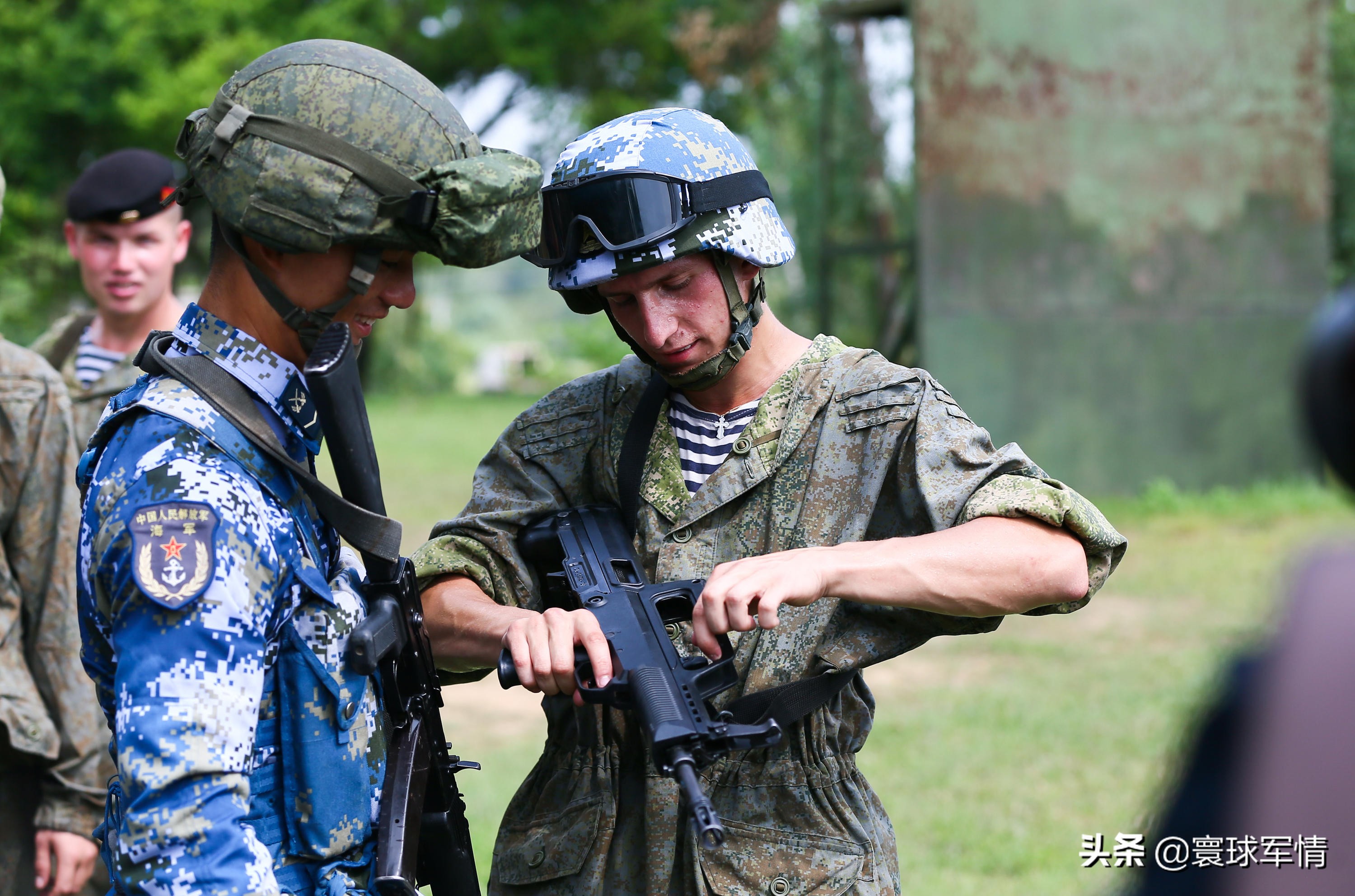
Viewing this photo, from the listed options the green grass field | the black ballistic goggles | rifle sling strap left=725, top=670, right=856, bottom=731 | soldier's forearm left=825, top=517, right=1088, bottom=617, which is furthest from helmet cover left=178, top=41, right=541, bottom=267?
the green grass field

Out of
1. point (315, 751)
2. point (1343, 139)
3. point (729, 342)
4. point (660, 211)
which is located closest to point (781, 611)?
point (729, 342)

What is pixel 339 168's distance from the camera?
1992 mm

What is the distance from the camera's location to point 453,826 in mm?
2344

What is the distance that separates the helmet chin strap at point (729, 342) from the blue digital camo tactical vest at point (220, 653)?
0.75 m

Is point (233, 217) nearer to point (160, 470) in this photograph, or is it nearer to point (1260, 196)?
point (160, 470)

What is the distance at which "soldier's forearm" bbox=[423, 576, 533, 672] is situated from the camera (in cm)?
239

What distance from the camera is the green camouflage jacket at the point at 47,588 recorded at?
3377 mm

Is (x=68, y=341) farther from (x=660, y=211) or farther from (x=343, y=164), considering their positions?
(x=343, y=164)

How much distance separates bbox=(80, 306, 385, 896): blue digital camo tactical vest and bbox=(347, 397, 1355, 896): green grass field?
1.97 m

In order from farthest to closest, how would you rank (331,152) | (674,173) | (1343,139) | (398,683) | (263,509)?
(1343,139) → (674,173) → (398,683) → (331,152) → (263,509)

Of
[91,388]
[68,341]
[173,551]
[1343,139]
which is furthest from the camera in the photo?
[1343,139]

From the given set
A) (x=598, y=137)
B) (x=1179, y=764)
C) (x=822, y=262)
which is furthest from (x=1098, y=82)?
(x=1179, y=764)

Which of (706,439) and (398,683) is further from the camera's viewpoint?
(706,439)

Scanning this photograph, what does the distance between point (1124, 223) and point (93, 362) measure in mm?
10179
